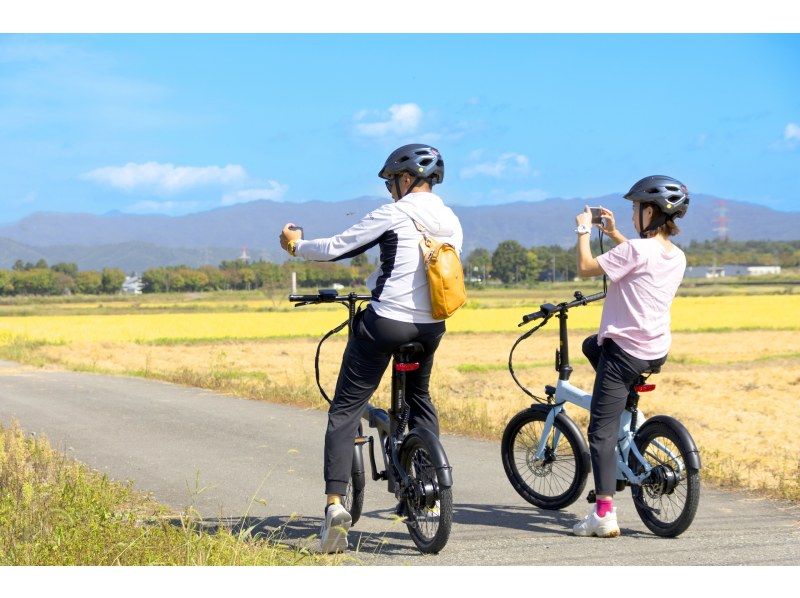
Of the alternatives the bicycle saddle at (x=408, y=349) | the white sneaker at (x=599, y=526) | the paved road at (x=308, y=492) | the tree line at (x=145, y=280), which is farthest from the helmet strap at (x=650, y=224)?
the tree line at (x=145, y=280)

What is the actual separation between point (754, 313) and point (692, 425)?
50878mm

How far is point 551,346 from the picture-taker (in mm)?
40562

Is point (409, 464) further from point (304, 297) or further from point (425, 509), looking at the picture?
point (304, 297)

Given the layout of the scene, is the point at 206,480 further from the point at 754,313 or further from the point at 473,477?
→ the point at 754,313

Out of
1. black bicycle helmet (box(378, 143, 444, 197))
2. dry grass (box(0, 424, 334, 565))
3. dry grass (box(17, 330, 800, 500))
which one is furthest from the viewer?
dry grass (box(17, 330, 800, 500))

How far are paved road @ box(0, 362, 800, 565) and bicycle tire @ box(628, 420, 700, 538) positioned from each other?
0.09 metres

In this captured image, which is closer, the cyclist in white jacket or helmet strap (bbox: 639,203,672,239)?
the cyclist in white jacket

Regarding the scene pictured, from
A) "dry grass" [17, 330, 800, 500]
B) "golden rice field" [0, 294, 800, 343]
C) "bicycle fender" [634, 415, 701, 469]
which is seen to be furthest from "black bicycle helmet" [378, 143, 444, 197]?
"golden rice field" [0, 294, 800, 343]

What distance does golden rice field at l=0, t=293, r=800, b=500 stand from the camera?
12.9 meters

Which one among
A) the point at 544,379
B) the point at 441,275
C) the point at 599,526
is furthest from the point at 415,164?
the point at 544,379

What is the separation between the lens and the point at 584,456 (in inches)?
273

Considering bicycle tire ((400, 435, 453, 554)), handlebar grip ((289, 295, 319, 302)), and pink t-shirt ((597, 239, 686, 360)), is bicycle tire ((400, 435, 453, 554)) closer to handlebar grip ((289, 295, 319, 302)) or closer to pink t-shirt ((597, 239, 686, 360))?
handlebar grip ((289, 295, 319, 302))

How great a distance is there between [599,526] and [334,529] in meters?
1.55

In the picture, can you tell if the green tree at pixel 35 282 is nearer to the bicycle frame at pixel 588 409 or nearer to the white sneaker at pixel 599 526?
the bicycle frame at pixel 588 409
